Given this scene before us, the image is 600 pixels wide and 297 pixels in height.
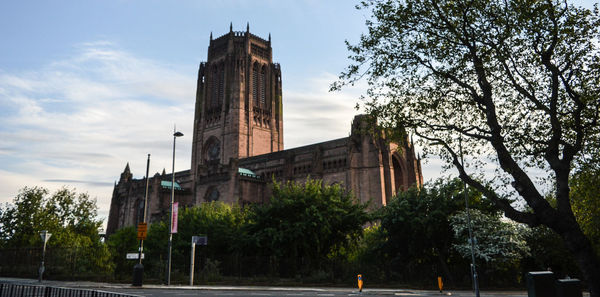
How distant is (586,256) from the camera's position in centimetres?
1117

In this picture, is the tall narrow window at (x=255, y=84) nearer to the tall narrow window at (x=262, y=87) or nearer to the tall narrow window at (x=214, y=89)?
the tall narrow window at (x=262, y=87)

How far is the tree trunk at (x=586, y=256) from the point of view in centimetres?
1095

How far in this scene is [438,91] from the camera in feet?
51.2

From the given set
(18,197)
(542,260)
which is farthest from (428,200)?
(18,197)

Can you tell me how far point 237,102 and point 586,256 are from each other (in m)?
67.7

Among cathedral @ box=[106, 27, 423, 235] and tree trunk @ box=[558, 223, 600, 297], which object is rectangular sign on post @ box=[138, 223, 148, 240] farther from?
cathedral @ box=[106, 27, 423, 235]

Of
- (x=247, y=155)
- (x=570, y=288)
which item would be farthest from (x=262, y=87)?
(x=570, y=288)

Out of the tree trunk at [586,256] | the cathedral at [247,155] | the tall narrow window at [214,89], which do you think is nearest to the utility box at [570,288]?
the tree trunk at [586,256]

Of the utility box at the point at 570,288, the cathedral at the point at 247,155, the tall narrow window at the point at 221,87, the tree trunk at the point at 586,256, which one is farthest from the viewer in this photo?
the tall narrow window at the point at 221,87

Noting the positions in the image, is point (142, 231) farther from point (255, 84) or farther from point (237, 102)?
point (255, 84)

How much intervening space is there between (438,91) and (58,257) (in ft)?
84.2

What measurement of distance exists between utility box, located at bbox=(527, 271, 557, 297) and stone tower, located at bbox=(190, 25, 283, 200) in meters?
63.7

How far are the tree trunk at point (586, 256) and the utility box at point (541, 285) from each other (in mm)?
1022

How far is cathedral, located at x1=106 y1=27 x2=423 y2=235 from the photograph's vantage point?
52.0m
